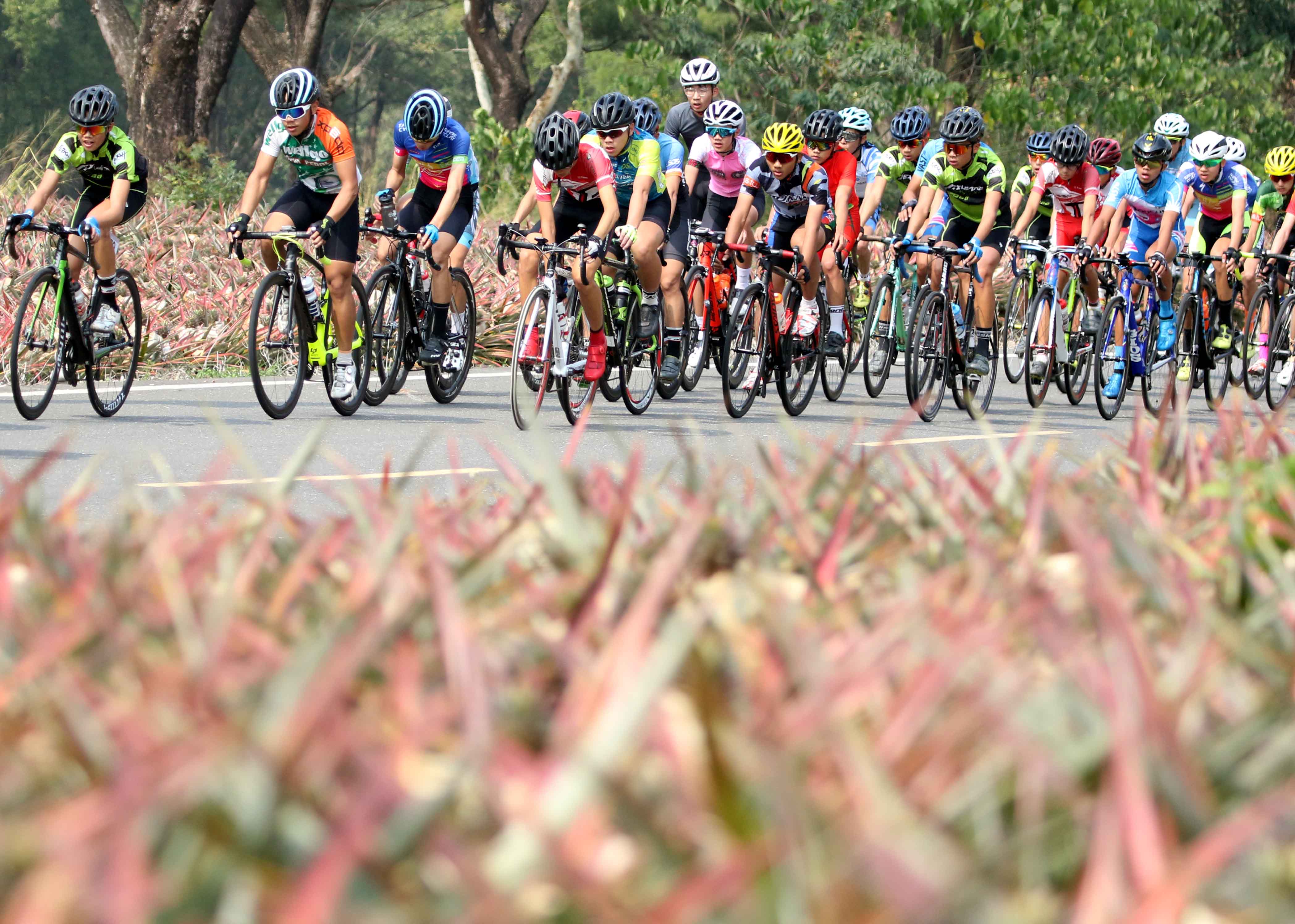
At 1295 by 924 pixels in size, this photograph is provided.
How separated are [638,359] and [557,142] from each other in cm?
171

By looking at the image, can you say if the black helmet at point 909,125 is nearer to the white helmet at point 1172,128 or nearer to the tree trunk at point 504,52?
the white helmet at point 1172,128

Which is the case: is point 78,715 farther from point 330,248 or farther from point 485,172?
point 485,172

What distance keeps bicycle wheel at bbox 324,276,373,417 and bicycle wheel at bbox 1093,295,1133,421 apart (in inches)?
210

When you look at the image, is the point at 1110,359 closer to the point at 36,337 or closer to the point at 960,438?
the point at 960,438

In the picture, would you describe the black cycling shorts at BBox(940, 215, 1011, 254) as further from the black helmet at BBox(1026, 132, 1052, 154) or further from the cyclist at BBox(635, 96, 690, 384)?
the cyclist at BBox(635, 96, 690, 384)

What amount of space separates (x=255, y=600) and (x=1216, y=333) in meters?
14.5

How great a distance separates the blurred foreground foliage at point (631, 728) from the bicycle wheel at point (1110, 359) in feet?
36.2

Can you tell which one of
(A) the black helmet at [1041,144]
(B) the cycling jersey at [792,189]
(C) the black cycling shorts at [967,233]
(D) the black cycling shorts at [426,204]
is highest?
(A) the black helmet at [1041,144]

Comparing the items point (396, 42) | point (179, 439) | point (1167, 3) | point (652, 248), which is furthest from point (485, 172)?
point (396, 42)

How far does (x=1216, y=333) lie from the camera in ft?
51.0

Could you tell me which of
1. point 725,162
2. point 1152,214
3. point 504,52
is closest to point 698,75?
point 725,162

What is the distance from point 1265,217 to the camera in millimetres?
16672

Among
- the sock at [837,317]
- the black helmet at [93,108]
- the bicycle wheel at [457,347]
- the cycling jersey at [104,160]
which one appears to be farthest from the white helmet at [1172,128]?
the black helmet at [93,108]

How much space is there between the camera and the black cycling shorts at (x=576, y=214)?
11.9m
